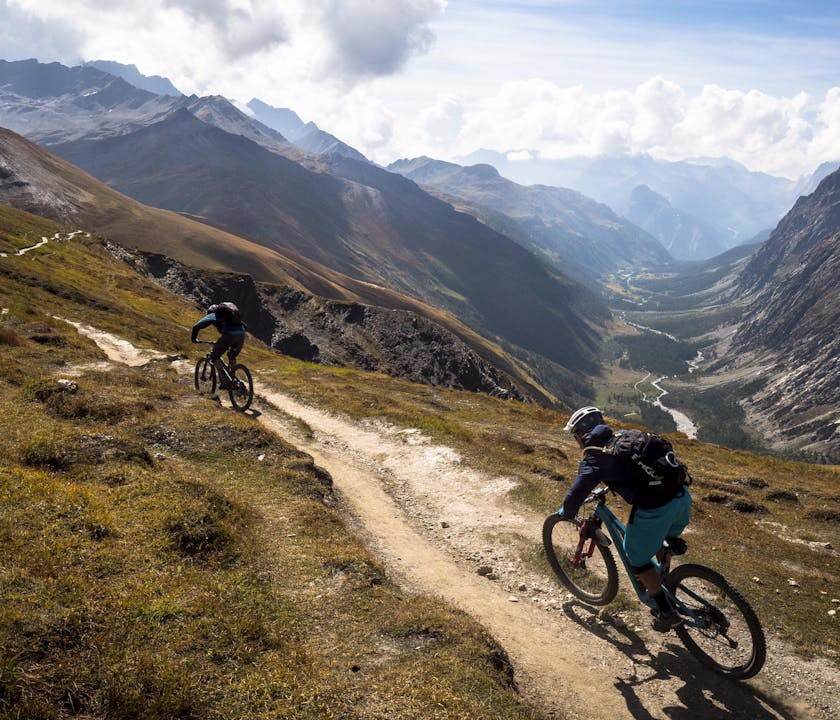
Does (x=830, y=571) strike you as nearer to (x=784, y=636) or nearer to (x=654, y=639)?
(x=784, y=636)

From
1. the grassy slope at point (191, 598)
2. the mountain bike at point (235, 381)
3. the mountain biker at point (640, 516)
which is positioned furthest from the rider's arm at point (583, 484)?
the mountain bike at point (235, 381)

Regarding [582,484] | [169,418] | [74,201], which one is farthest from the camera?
[74,201]

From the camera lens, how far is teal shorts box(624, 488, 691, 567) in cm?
930

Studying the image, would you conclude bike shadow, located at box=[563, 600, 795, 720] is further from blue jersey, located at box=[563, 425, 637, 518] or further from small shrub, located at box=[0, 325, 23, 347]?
small shrub, located at box=[0, 325, 23, 347]

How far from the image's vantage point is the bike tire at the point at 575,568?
11.4m

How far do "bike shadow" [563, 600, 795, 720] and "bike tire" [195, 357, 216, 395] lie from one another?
20.5 metres

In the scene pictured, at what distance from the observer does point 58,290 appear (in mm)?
52250

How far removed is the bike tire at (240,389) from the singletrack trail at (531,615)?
17.2ft

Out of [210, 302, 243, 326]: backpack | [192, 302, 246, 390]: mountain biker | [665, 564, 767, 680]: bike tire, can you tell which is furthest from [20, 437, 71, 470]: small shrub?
[665, 564, 767, 680]: bike tire

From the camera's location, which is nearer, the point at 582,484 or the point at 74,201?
the point at 582,484

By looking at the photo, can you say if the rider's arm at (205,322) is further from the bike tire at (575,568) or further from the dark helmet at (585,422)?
the dark helmet at (585,422)

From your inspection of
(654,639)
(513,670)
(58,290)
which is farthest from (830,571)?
(58,290)

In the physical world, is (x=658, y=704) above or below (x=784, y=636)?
below

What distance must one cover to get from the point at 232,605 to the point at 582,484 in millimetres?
7099
